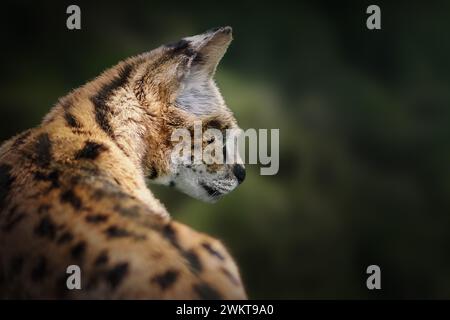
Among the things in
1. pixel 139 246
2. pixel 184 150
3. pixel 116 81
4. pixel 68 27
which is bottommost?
pixel 139 246

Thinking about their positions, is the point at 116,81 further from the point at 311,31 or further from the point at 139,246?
the point at 311,31

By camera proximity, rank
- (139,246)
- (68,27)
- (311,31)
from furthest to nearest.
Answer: (311,31), (68,27), (139,246)

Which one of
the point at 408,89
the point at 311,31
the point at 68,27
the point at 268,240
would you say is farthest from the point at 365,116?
the point at 68,27

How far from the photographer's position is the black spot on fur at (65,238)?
5.72 feet

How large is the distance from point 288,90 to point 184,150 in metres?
3.39

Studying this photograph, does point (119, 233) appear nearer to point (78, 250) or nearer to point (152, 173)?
point (78, 250)

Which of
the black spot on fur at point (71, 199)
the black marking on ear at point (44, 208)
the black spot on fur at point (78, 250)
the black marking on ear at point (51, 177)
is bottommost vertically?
the black spot on fur at point (78, 250)

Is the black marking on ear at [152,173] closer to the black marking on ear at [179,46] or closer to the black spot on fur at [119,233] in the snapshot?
the black marking on ear at [179,46]

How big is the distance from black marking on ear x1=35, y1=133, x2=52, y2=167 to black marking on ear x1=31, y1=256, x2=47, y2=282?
0.33m

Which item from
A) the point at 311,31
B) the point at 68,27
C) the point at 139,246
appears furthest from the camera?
the point at 311,31

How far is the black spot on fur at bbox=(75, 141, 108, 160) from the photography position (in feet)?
6.59

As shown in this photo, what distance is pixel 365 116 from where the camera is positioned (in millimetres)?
5637

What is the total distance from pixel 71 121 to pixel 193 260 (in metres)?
0.74

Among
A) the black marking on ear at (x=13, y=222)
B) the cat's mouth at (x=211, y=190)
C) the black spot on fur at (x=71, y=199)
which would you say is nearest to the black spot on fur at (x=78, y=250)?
the black spot on fur at (x=71, y=199)
